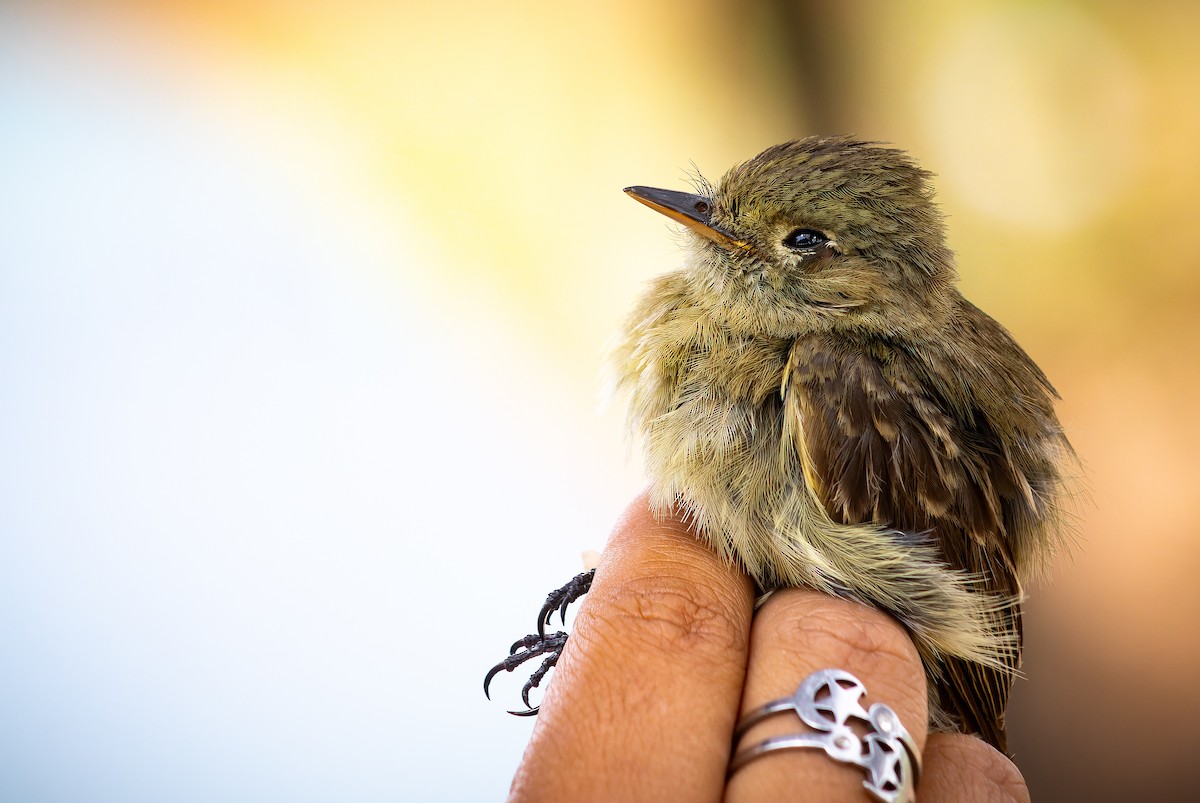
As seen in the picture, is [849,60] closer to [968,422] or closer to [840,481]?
[968,422]

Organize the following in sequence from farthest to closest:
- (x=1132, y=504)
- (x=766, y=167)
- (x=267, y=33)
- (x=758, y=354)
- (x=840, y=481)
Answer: (x=1132, y=504) < (x=267, y=33) < (x=766, y=167) < (x=758, y=354) < (x=840, y=481)

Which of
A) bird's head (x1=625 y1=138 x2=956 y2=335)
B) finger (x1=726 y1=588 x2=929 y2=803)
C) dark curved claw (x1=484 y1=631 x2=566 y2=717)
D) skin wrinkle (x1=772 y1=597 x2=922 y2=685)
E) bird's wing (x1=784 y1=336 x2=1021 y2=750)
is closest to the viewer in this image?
finger (x1=726 y1=588 x2=929 y2=803)

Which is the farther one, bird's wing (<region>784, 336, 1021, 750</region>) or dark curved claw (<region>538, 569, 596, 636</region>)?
dark curved claw (<region>538, 569, 596, 636</region>)

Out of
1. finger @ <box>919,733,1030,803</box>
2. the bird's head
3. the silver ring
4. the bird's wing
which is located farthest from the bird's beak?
finger @ <box>919,733,1030,803</box>

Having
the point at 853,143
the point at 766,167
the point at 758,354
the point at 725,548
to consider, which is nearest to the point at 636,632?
the point at 725,548

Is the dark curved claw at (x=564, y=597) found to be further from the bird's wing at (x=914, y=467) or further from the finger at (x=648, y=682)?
the bird's wing at (x=914, y=467)

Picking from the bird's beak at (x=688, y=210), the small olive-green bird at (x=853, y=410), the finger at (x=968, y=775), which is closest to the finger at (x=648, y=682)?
the small olive-green bird at (x=853, y=410)

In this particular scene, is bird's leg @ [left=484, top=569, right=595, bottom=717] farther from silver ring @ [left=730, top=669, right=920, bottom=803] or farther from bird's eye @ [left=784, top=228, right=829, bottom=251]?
bird's eye @ [left=784, top=228, right=829, bottom=251]
